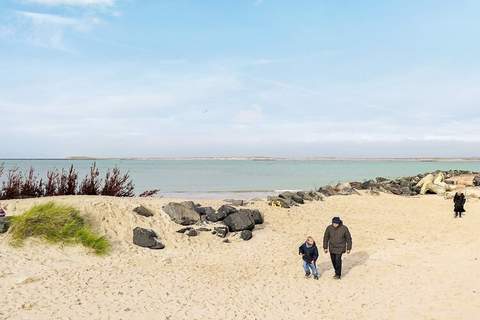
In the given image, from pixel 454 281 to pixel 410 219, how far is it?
375 inches

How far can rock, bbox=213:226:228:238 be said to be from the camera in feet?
50.2

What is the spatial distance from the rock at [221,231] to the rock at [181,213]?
3.10 ft

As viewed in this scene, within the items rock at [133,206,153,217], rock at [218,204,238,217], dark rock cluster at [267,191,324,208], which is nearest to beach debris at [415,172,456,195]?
dark rock cluster at [267,191,324,208]

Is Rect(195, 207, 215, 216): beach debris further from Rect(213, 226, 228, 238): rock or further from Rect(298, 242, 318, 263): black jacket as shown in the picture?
Rect(298, 242, 318, 263): black jacket

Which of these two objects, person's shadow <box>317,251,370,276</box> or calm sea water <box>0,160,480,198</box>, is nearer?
person's shadow <box>317,251,370,276</box>

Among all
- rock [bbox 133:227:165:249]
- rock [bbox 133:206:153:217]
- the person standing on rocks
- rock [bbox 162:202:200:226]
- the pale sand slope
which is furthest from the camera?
the person standing on rocks

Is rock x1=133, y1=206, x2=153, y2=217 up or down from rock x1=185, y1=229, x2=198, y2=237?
up

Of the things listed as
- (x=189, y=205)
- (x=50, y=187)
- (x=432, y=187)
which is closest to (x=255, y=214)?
(x=189, y=205)

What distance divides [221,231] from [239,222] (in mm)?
814

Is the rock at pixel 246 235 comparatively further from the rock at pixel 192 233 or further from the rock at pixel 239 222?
the rock at pixel 192 233

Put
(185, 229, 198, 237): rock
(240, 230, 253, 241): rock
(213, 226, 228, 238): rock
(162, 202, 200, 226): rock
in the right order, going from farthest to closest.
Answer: (162, 202, 200, 226): rock, (213, 226, 228, 238): rock, (240, 230, 253, 241): rock, (185, 229, 198, 237): rock

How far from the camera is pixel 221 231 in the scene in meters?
15.4

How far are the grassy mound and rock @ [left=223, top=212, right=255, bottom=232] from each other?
4.36 meters

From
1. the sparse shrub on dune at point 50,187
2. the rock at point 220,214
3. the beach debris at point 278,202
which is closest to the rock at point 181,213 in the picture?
the rock at point 220,214
